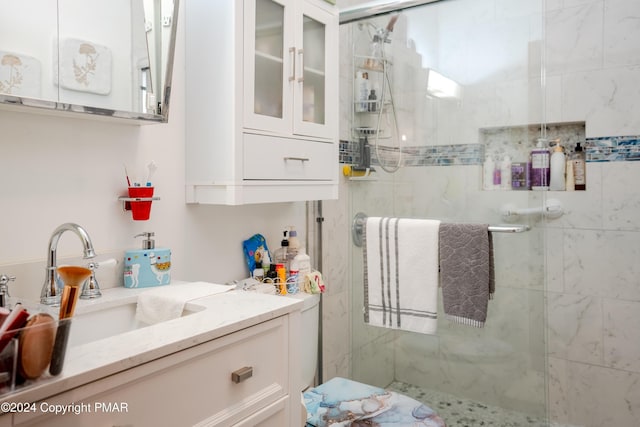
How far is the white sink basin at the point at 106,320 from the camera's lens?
1.14m

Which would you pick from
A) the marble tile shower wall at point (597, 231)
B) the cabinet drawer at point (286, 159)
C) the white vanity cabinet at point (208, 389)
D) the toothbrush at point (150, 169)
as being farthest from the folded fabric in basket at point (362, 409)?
the marble tile shower wall at point (597, 231)

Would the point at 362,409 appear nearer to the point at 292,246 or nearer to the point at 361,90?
the point at 292,246

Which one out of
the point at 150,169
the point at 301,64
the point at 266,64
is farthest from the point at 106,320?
the point at 301,64

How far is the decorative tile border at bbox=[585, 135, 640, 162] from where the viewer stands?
216 centimetres

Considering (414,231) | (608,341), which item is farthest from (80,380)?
(608,341)

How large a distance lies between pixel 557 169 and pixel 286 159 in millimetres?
1410

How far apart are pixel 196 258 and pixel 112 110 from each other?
1.89ft

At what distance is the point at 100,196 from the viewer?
1.32 m

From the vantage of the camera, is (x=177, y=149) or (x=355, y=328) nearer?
(x=177, y=149)

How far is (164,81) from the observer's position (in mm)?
1383

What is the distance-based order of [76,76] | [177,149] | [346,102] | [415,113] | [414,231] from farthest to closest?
[346,102] → [415,113] → [414,231] → [177,149] → [76,76]

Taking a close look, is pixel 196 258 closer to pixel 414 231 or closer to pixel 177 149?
pixel 177 149

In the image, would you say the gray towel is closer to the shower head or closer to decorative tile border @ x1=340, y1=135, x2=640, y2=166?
decorative tile border @ x1=340, y1=135, x2=640, y2=166

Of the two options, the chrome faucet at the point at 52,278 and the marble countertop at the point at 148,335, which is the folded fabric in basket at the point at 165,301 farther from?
the chrome faucet at the point at 52,278
